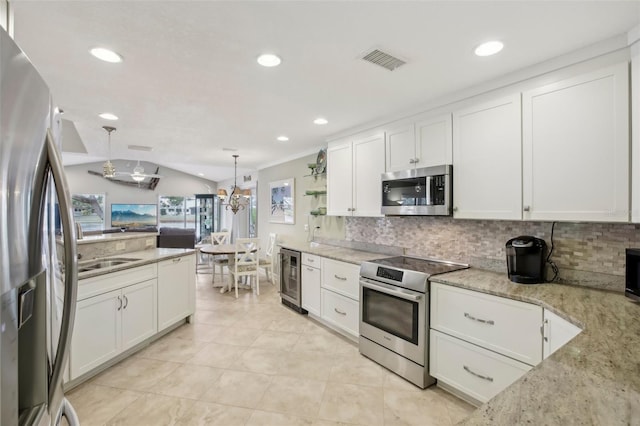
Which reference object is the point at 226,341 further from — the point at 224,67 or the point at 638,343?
the point at 638,343

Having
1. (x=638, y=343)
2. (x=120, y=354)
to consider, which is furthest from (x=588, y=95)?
(x=120, y=354)

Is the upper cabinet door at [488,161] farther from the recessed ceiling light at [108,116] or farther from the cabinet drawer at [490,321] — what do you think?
the recessed ceiling light at [108,116]

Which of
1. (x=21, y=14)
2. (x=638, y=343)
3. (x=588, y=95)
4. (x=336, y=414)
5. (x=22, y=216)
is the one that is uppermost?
(x=21, y=14)

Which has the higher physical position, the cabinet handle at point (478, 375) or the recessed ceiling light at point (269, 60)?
Answer: the recessed ceiling light at point (269, 60)

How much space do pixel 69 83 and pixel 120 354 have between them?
2.36m

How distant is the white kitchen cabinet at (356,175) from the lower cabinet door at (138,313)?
2.24 meters

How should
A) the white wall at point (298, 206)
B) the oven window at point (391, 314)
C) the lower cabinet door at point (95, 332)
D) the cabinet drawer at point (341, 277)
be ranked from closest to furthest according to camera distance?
the lower cabinet door at point (95, 332), the oven window at point (391, 314), the cabinet drawer at point (341, 277), the white wall at point (298, 206)

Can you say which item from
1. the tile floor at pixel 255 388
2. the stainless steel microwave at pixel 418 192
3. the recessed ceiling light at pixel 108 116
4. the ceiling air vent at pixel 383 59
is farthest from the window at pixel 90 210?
the ceiling air vent at pixel 383 59

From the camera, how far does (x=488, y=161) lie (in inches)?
90.1

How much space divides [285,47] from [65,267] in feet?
5.35

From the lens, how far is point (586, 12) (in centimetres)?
152

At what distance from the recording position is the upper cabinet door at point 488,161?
2150 millimetres

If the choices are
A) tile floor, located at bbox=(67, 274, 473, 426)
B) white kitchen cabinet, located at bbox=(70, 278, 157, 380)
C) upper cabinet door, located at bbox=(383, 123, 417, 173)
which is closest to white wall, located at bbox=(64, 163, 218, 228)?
white kitchen cabinet, located at bbox=(70, 278, 157, 380)

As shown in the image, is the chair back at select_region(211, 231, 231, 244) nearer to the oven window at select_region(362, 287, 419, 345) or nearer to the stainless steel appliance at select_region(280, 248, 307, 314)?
the stainless steel appliance at select_region(280, 248, 307, 314)
